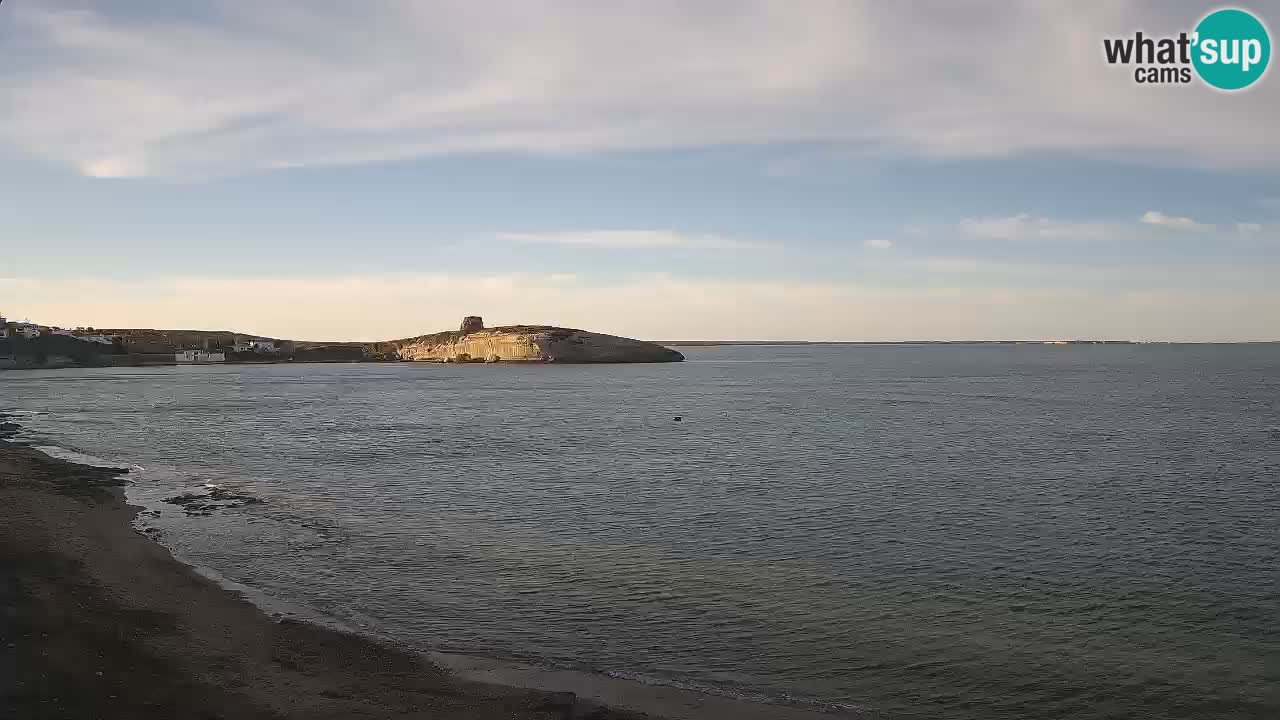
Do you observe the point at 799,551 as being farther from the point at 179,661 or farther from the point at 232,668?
the point at 179,661

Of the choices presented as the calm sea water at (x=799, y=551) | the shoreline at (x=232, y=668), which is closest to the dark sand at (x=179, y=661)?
the shoreline at (x=232, y=668)

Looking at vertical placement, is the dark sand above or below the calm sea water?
above

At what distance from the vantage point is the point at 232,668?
13.4m

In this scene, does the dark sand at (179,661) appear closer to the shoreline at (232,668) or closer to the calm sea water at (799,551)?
the shoreline at (232,668)

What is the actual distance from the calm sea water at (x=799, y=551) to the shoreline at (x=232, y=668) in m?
0.83

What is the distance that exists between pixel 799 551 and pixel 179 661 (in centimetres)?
1465

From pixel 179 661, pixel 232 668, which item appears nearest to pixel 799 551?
pixel 232 668

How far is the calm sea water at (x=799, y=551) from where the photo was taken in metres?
14.8

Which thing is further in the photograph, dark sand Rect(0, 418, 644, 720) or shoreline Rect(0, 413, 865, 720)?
shoreline Rect(0, 413, 865, 720)

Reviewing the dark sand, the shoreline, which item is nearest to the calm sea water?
the shoreline

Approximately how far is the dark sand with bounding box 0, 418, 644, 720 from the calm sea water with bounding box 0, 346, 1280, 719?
172 centimetres

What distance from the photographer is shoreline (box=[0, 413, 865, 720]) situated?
11.8 m

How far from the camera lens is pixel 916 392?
103 m

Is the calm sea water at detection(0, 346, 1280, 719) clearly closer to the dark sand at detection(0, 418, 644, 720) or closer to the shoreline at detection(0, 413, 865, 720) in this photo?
the shoreline at detection(0, 413, 865, 720)
